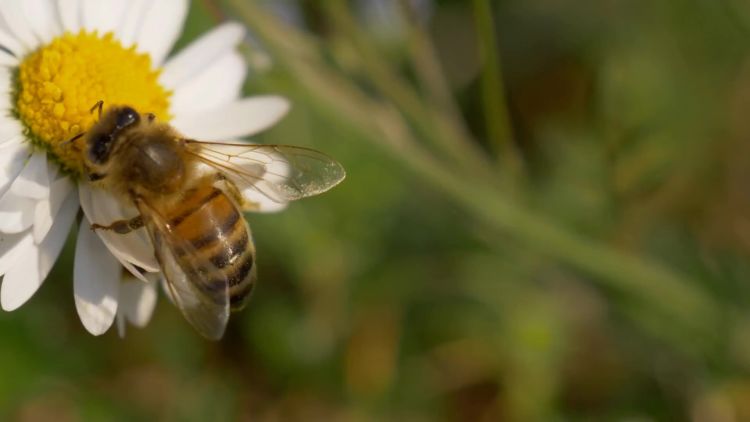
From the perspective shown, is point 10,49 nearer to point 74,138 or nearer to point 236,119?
point 74,138

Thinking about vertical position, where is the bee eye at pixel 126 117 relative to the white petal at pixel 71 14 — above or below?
below

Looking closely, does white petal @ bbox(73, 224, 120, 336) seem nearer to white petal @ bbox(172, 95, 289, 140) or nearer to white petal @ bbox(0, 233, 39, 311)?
white petal @ bbox(0, 233, 39, 311)

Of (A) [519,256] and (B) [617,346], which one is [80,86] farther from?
(B) [617,346]

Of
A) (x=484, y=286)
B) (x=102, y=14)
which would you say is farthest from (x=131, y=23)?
(x=484, y=286)

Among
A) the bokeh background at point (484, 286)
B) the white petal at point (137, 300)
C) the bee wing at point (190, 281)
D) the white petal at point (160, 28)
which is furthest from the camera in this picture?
the bokeh background at point (484, 286)

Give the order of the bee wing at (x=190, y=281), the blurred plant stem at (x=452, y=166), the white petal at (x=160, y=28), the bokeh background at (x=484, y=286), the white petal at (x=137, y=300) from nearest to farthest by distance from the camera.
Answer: the bee wing at (x=190, y=281), the white petal at (x=137, y=300), the white petal at (x=160, y=28), the blurred plant stem at (x=452, y=166), the bokeh background at (x=484, y=286)

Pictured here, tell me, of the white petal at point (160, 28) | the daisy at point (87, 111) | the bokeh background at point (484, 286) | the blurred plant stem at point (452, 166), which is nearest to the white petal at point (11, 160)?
the daisy at point (87, 111)

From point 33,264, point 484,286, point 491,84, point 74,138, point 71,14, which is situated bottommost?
point 484,286

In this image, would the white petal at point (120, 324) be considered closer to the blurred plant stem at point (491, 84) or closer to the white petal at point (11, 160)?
the white petal at point (11, 160)
